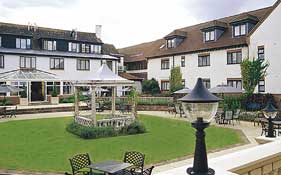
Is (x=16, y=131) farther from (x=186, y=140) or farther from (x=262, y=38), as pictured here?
(x=262, y=38)

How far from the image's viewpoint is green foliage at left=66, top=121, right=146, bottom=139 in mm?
14945

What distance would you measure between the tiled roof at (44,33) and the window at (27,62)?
3.53 m

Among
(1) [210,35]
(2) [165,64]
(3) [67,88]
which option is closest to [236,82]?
(1) [210,35]

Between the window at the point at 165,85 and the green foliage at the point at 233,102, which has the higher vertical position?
the window at the point at 165,85

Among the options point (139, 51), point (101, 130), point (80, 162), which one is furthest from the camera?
point (139, 51)

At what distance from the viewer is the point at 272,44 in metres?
27.7

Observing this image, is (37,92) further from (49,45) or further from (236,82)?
(236,82)

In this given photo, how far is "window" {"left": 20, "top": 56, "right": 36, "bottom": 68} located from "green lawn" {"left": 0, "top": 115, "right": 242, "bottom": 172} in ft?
66.3

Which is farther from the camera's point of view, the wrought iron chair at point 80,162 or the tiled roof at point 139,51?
the tiled roof at point 139,51

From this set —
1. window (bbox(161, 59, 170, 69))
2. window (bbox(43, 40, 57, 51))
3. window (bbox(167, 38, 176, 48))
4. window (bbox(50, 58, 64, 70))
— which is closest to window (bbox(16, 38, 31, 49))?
window (bbox(43, 40, 57, 51))

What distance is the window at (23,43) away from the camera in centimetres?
3750

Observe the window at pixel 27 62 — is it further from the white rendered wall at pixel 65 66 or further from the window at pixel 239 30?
the window at pixel 239 30

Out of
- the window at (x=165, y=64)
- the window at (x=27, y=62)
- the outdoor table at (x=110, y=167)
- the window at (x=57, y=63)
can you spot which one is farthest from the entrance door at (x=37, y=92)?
the outdoor table at (x=110, y=167)

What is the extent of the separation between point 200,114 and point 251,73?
2386cm
